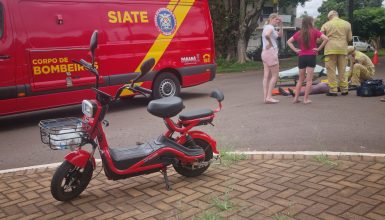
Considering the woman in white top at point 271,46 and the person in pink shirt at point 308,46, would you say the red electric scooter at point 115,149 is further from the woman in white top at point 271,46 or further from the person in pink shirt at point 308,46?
the person in pink shirt at point 308,46

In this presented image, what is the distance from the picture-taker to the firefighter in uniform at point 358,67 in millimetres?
10617

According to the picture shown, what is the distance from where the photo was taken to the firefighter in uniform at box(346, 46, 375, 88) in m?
10.6

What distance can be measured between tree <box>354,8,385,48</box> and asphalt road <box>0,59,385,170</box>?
3640cm

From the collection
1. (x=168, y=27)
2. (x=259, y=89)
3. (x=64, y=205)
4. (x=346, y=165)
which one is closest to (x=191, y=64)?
(x=168, y=27)

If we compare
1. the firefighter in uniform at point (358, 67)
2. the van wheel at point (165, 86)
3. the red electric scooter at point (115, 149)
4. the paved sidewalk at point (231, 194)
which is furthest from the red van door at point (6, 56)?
the firefighter in uniform at point (358, 67)

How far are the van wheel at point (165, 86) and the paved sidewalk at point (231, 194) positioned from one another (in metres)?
5.05

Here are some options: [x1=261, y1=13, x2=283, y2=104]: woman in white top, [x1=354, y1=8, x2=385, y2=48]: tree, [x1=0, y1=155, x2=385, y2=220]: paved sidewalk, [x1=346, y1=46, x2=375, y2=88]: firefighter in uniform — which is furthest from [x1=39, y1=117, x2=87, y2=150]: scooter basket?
[x1=354, y1=8, x2=385, y2=48]: tree

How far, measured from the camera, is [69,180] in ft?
13.4

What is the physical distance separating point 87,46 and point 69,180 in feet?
16.3

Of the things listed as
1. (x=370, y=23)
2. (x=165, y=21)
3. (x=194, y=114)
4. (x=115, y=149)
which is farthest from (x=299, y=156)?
(x=370, y=23)

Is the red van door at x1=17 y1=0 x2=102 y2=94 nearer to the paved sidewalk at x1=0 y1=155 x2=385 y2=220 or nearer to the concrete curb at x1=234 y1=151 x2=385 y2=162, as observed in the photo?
the paved sidewalk at x1=0 y1=155 x2=385 y2=220

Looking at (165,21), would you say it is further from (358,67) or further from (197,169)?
(197,169)

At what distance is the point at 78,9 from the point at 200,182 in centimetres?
533

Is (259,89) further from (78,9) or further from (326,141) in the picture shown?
(326,141)
